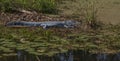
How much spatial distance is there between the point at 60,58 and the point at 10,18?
2.25 m

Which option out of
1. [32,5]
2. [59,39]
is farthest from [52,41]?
[32,5]

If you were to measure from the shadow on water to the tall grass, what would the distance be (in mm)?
2237

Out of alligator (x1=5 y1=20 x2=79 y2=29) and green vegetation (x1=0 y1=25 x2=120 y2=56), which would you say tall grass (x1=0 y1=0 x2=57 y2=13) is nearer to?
alligator (x1=5 y1=20 x2=79 y2=29)

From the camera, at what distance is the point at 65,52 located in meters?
5.79

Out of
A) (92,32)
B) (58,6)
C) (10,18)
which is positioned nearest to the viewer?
(92,32)

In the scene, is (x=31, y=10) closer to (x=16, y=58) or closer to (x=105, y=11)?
(x=105, y=11)

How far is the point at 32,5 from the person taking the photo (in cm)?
814

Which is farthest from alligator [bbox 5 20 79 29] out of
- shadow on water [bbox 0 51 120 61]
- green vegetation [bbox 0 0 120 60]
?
shadow on water [bbox 0 51 120 61]

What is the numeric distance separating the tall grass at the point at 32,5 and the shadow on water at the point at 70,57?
88.1 inches

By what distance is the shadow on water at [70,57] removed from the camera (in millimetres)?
5500

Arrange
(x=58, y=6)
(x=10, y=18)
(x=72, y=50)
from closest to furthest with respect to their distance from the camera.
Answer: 1. (x=72, y=50)
2. (x=10, y=18)
3. (x=58, y=6)

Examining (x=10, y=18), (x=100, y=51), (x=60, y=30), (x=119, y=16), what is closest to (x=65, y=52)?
(x=100, y=51)

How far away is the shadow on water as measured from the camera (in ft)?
18.0

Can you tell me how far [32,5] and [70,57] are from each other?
274 cm
